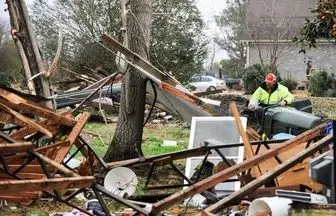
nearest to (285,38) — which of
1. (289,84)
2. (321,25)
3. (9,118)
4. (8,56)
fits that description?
(289,84)

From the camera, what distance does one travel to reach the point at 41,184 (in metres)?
4.55

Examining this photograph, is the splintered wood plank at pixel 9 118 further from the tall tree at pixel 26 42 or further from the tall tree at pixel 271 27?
the tall tree at pixel 271 27

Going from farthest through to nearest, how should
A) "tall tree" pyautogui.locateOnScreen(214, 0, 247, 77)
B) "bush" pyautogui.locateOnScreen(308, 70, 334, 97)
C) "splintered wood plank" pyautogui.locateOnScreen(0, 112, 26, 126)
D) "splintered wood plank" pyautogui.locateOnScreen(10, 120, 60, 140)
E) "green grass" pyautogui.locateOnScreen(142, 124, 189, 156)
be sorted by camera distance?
"tall tree" pyautogui.locateOnScreen(214, 0, 247, 77) → "bush" pyautogui.locateOnScreen(308, 70, 334, 97) → "green grass" pyautogui.locateOnScreen(142, 124, 189, 156) → "splintered wood plank" pyautogui.locateOnScreen(10, 120, 60, 140) → "splintered wood plank" pyautogui.locateOnScreen(0, 112, 26, 126)

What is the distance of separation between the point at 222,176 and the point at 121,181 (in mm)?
1936

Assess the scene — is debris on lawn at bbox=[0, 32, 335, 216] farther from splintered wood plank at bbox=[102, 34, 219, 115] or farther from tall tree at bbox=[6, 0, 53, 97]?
tall tree at bbox=[6, 0, 53, 97]

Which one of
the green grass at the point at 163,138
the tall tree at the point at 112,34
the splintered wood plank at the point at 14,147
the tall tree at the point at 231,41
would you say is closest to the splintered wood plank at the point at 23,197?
the splintered wood plank at the point at 14,147

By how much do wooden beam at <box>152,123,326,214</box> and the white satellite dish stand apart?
5.53 feet

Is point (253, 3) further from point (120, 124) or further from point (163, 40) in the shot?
point (120, 124)

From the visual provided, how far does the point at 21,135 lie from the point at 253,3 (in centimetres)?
3560

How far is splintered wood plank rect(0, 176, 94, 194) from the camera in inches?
176

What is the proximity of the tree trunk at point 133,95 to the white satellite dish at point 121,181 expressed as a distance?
2705 millimetres

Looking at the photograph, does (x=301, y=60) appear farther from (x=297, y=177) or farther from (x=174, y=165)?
(x=297, y=177)

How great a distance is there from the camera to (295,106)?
10.5 m

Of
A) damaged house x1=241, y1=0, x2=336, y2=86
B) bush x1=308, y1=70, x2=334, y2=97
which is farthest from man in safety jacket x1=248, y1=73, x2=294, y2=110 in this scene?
damaged house x1=241, y1=0, x2=336, y2=86
